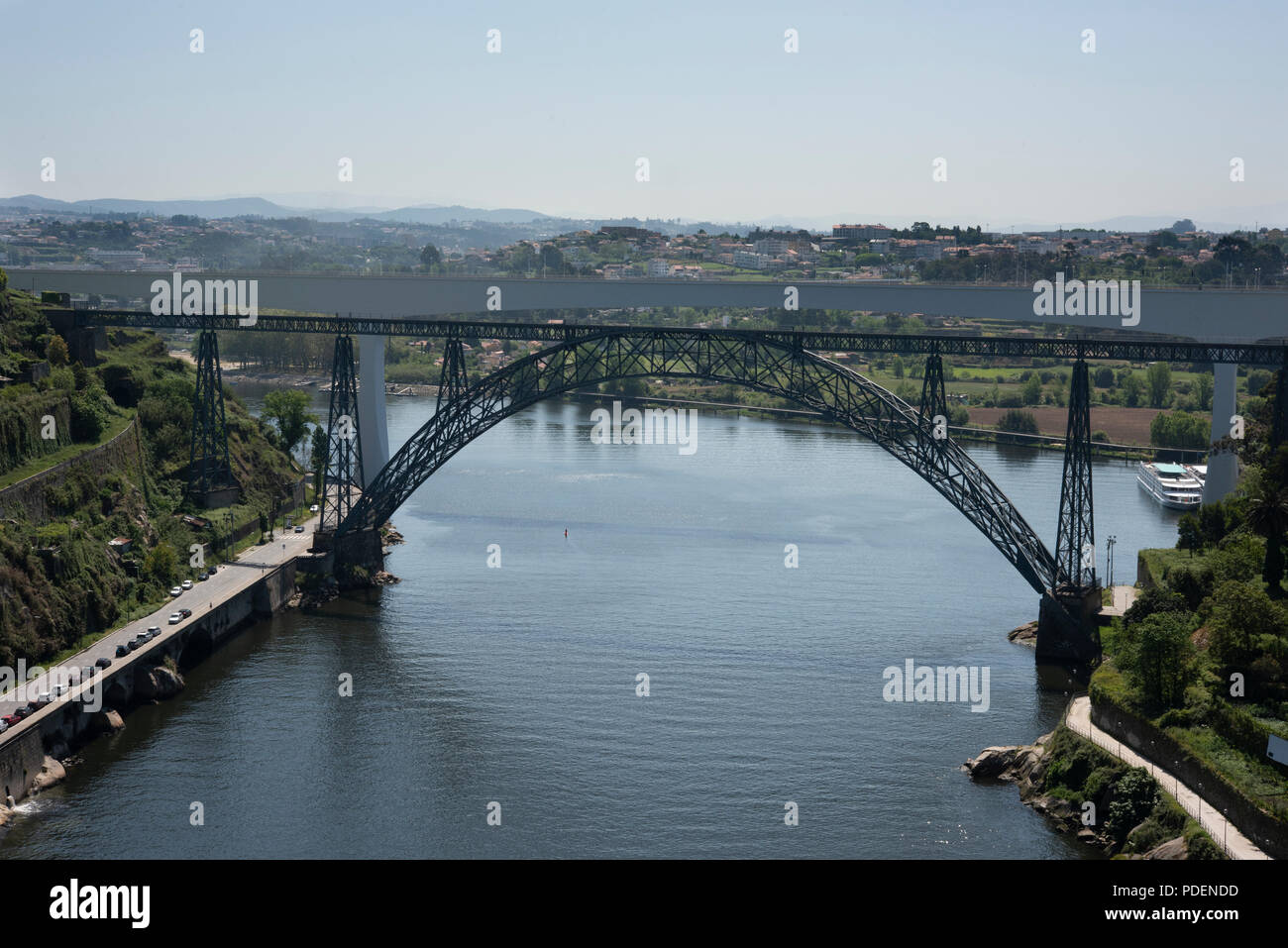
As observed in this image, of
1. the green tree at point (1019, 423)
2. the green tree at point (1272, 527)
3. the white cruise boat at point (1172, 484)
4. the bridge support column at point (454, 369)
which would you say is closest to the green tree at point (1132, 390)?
the green tree at point (1019, 423)

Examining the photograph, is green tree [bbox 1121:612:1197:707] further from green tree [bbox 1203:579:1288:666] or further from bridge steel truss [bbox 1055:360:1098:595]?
bridge steel truss [bbox 1055:360:1098:595]

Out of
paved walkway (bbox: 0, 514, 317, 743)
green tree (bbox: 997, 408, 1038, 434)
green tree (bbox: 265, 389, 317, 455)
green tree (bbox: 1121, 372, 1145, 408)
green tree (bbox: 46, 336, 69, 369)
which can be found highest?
green tree (bbox: 46, 336, 69, 369)

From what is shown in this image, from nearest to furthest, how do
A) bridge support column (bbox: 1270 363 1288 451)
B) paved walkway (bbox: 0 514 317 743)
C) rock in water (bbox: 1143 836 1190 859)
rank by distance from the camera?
rock in water (bbox: 1143 836 1190 859), paved walkway (bbox: 0 514 317 743), bridge support column (bbox: 1270 363 1288 451)

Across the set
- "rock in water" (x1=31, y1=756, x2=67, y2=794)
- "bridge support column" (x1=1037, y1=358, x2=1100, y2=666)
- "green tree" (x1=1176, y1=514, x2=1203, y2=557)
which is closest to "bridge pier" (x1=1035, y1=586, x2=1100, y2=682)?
"bridge support column" (x1=1037, y1=358, x2=1100, y2=666)

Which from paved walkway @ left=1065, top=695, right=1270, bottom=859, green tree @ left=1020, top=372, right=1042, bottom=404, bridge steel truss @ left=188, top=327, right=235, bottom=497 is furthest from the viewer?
green tree @ left=1020, top=372, right=1042, bottom=404

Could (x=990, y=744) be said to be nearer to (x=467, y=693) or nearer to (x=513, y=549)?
(x=467, y=693)

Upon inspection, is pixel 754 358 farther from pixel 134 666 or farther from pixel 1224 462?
pixel 134 666

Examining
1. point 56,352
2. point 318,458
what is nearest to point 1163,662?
point 318,458
